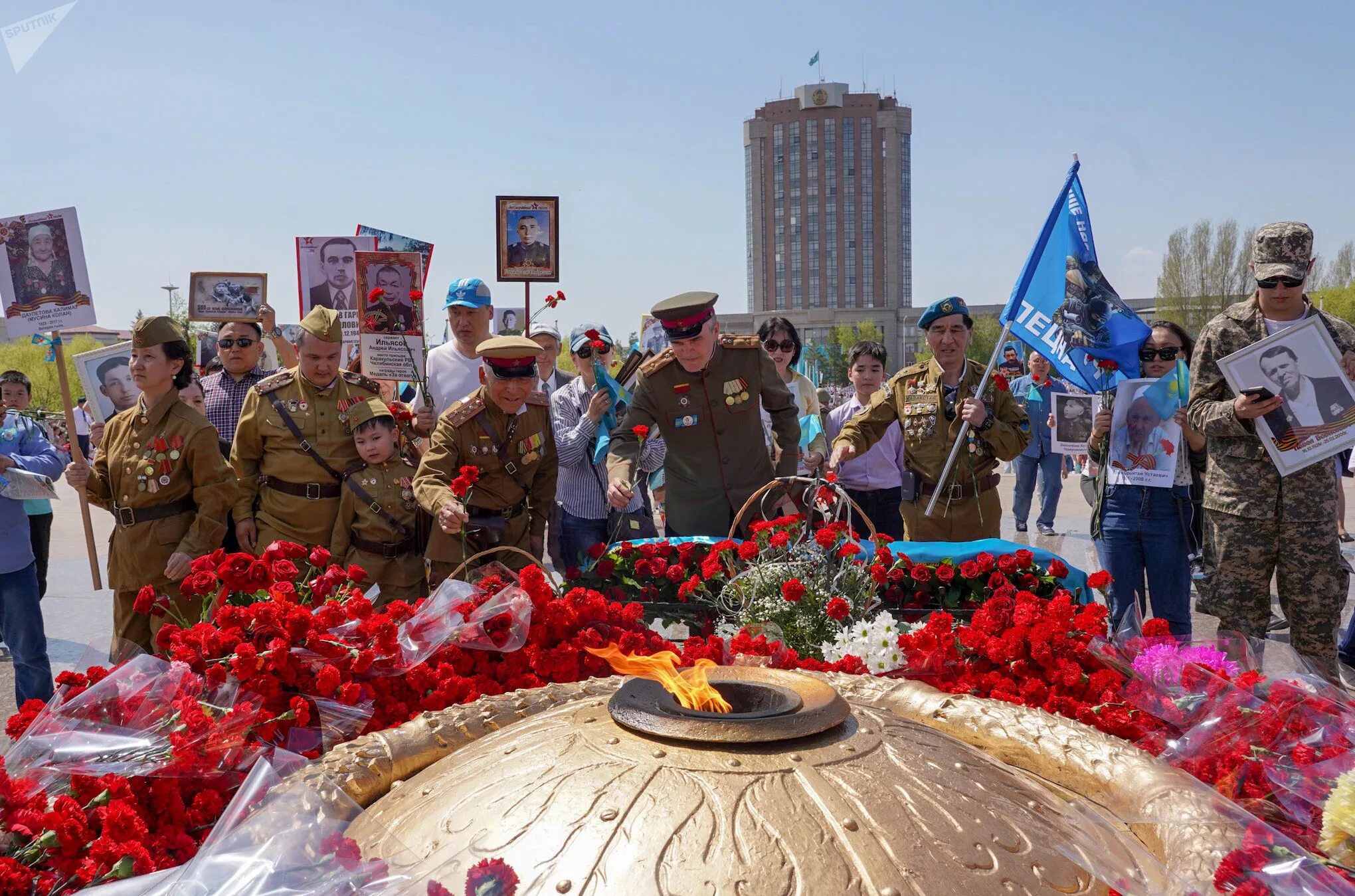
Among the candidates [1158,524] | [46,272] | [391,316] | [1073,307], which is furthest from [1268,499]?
[46,272]

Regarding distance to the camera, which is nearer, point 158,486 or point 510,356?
point 158,486

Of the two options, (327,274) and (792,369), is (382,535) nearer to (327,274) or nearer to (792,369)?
(327,274)

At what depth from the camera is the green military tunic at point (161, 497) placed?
4.66 metres

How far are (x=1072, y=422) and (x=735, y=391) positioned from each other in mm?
2647

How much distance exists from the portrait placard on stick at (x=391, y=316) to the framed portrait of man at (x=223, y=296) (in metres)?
1.11

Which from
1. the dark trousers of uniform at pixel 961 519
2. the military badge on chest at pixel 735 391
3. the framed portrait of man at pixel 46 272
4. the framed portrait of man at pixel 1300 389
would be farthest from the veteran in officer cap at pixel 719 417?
the framed portrait of man at pixel 46 272

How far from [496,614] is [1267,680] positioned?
2.08 metres

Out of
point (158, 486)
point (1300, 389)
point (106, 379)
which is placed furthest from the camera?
point (106, 379)

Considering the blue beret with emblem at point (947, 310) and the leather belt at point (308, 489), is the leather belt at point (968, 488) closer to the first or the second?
the blue beret with emblem at point (947, 310)

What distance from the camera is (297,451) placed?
197 inches

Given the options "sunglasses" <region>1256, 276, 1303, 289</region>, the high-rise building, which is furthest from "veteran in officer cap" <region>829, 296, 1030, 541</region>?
the high-rise building

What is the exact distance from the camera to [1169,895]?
160 centimetres

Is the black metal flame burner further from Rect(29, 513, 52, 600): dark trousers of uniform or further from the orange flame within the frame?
Rect(29, 513, 52, 600): dark trousers of uniform

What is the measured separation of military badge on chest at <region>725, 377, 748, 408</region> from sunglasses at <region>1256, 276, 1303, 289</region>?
2328 mm
